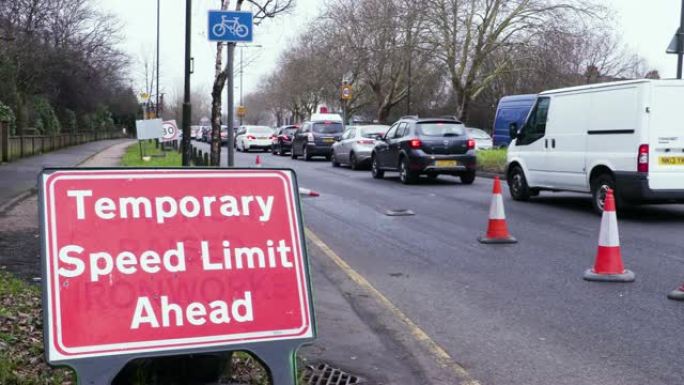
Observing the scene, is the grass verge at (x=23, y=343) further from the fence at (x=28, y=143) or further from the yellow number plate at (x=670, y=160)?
the fence at (x=28, y=143)

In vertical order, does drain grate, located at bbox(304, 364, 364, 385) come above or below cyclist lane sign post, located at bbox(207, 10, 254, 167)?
below

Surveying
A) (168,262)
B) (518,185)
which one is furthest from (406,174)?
(168,262)

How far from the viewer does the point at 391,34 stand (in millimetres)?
39469

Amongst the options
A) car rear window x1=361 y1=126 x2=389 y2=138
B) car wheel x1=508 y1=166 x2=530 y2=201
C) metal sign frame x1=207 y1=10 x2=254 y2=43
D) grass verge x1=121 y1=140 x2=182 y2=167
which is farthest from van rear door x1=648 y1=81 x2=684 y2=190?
car rear window x1=361 y1=126 x2=389 y2=138

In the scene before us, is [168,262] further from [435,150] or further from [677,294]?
[435,150]

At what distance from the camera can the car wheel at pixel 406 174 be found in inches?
721

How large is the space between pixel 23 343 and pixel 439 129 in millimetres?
14375

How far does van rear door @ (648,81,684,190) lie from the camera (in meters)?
10.9

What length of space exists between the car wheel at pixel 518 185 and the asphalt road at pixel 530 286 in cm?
71

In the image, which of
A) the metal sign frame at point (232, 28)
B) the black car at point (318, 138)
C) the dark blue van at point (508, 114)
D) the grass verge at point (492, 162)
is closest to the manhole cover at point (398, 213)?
the metal sign frame at point (232, 28)

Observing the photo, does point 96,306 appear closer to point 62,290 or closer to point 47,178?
point 62,290

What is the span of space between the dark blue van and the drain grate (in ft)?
87.7

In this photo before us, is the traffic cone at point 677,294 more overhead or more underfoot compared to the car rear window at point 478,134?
more underfoot

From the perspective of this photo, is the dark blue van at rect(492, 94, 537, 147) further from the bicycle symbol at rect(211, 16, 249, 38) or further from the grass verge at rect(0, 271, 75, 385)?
the grass verge at rect(0, 271, 75, 385)
